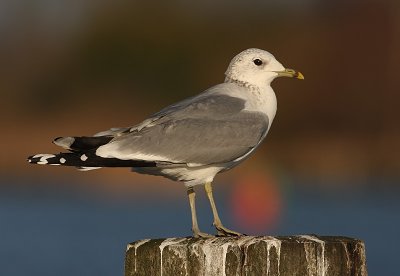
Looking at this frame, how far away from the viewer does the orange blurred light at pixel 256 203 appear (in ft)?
51.7

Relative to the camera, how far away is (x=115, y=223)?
15414 millimetres

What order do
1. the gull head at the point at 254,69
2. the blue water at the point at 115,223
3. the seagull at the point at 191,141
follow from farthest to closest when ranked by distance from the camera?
the blue water at the point at 115,223 → the gull head at the point at 254,69 → the seagull at the point at 191,141

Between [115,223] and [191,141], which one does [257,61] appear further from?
[115,223]

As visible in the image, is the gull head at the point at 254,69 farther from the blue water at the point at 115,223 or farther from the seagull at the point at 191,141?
the blue water at the point at 115,223

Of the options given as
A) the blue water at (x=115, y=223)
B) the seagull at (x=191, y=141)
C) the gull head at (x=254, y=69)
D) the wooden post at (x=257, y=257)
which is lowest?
the wooden post at (x=257, y=257)

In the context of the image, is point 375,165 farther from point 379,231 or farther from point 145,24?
point 145,24

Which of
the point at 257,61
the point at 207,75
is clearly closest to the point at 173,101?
the point at 207,75

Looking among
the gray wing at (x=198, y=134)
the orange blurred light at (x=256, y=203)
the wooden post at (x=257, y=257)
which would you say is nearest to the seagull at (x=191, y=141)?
the gray wing at (x=198, y=134)

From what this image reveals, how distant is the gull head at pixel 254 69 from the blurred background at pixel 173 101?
5219 mm

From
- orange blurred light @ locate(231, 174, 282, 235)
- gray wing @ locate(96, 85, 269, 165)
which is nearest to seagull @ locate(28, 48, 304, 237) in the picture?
gray wing @ locate(96, 85, 269, 165)

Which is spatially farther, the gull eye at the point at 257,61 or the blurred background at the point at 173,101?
the blurred background at the point at 173,101

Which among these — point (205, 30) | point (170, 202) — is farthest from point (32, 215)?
point (205, 30)

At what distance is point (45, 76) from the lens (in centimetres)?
2714

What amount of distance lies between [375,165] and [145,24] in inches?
407
